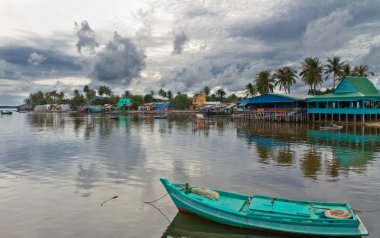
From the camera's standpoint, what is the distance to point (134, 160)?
2616 centimetres

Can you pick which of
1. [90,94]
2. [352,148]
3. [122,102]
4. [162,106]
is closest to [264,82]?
[352,148]

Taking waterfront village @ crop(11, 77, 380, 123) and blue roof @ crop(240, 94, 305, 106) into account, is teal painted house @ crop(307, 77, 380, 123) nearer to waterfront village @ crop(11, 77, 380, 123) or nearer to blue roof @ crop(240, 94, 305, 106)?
waterfront village @ crop(11, 77, 380, 123)

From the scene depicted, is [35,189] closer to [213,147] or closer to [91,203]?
[91,203]

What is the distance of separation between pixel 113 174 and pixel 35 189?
16.2 ft

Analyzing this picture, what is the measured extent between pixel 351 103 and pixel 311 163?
4150 centimetres

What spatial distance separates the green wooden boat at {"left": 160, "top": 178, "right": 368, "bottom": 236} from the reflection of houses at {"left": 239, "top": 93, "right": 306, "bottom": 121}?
5754 centimetres

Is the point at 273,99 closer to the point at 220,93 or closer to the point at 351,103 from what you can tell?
the point at 351,103

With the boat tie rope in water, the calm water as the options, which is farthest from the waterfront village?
the boat tie rope in water

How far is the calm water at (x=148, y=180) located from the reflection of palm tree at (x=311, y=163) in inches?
2.8

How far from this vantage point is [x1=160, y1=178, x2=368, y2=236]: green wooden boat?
1098 cm

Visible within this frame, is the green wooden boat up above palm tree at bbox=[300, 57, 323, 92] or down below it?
below

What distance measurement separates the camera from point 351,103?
59719 mm

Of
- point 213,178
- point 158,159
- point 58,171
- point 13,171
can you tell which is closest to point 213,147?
point 158,159

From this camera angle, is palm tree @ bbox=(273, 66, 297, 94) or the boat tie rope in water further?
palm tree @ bbox=(273, 66, 297, 94)
